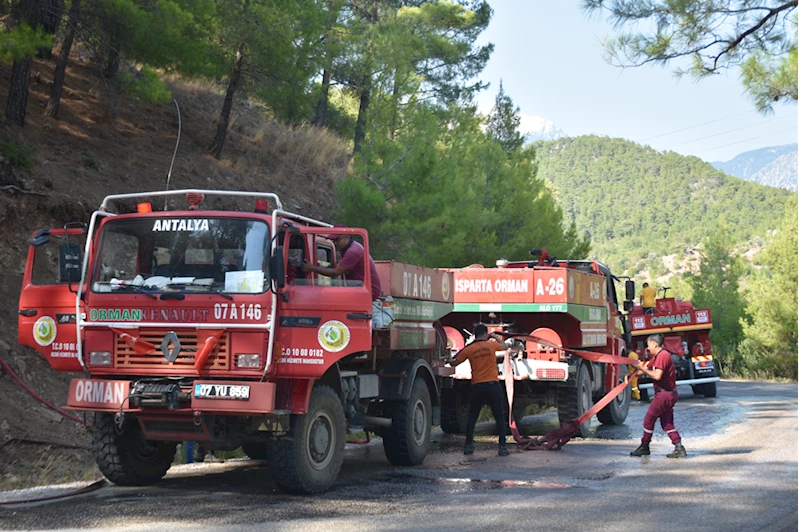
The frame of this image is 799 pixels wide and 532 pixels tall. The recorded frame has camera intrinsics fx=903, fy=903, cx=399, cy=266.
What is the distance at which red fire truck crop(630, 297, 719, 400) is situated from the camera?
22000 millimetres

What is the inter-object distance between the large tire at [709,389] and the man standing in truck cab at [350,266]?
A: 50.5 feet

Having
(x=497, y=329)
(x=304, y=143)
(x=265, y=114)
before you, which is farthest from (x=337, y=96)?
(x=497, y=329)

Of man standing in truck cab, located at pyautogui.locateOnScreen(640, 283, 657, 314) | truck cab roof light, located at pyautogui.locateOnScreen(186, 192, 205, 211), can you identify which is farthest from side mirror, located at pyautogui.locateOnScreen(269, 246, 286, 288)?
man standing in truck cab, located at pyautogui.locateOnScreen(640, 283, 657, 314)

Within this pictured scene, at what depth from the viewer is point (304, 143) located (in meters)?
30.5

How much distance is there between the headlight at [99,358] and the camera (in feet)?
28.5

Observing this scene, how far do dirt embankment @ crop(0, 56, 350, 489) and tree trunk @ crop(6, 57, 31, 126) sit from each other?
0.28 metres

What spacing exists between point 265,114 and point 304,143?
575 cm

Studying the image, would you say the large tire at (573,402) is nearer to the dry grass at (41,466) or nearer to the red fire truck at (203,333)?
the red fire truck at (203,333)

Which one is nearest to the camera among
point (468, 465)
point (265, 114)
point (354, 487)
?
point (354, 487)

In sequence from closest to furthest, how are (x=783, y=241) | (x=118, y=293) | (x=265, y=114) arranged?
(x=118, y=293), (x=265, y=114), (x=783, y=241)

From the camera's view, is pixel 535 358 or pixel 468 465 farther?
pixel 535 358

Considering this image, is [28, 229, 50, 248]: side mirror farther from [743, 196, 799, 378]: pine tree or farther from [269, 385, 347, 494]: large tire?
[743, 196, 799, 378]: pine tree

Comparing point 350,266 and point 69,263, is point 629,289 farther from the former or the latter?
point 69,263

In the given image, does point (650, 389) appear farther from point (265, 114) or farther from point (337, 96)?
point (337, 96)
